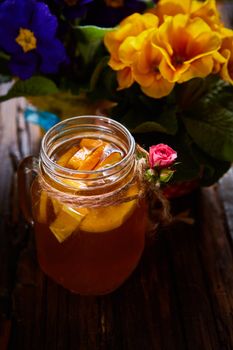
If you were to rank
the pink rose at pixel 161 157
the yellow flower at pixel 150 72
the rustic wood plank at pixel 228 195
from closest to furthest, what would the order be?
the pink rose at pixel 161 157
the yellow flower at pixel 150 72
the rustic wood plank at pixel 228 195

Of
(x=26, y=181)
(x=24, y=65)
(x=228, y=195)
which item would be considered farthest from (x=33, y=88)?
(x=228, y=195)

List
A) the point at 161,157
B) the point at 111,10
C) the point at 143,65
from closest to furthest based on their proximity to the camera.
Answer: the point at 161,157 → the point at 143,65 → the point at 111,10

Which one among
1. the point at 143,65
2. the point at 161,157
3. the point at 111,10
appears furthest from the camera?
the point at 111,10

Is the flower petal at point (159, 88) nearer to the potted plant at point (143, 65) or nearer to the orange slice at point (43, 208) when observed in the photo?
the potted plant at point (143, 65)

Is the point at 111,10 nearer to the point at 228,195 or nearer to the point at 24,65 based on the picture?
the point at 24,65

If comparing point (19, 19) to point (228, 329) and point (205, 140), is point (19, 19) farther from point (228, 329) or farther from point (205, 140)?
point (228, 329)

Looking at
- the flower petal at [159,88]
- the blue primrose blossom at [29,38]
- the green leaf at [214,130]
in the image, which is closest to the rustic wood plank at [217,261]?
the green leaf at [214,130]

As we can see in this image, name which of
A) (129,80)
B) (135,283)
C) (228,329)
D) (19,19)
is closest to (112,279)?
(135,283)
